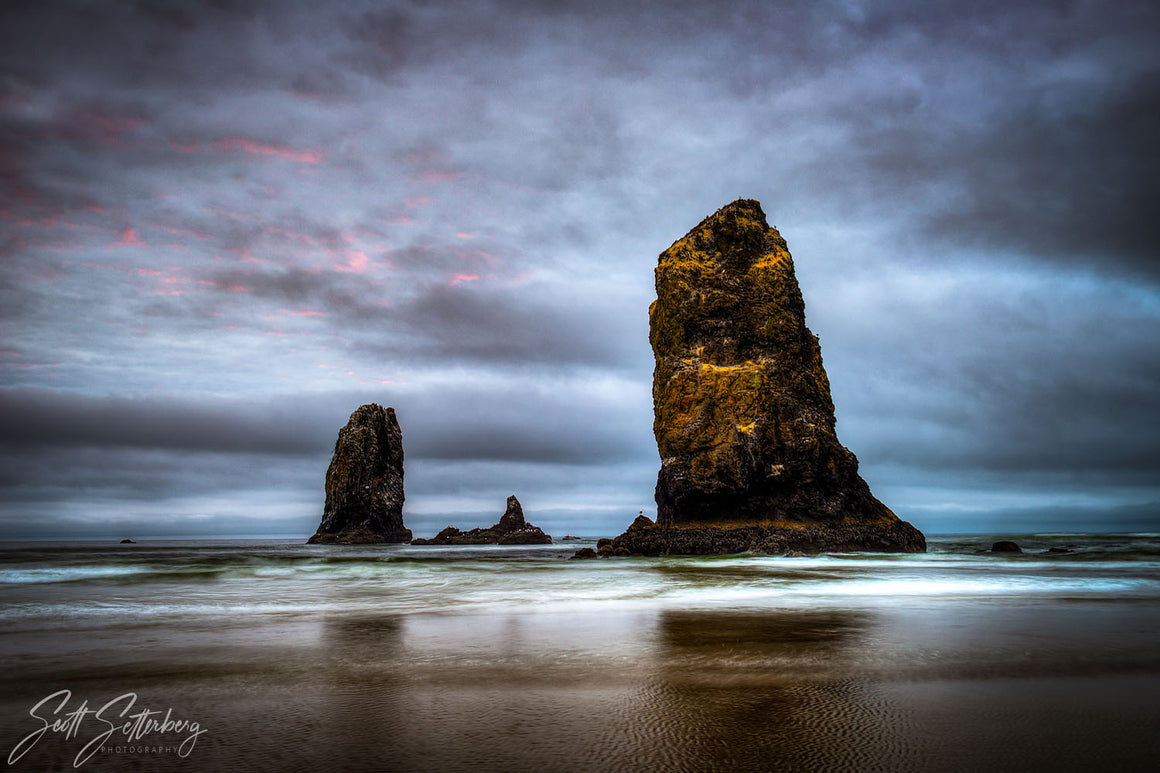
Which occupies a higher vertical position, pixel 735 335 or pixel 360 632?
pixel 735 335

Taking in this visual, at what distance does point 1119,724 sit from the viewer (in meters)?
3.56

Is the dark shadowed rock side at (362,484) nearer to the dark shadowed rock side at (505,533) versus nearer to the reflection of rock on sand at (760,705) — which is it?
the dark shadowed rock side at (505,533)

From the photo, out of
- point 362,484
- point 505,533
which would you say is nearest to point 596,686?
point 362,484

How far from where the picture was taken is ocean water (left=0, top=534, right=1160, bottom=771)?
3.12m

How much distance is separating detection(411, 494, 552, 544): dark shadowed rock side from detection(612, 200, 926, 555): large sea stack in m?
52.3

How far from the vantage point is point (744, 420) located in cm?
3528

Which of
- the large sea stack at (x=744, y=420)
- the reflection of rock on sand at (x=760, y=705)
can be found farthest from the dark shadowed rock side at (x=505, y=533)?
the reflection of rock on sand at (x=760, y=705)

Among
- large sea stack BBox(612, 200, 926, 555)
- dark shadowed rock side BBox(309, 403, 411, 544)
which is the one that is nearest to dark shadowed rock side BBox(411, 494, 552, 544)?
dark shadowed rock side BBox(309, 403, 411, 544)

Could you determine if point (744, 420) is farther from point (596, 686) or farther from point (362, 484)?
point (362, 484)

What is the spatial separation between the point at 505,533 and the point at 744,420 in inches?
2371

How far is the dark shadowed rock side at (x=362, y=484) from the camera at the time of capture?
7994 cm

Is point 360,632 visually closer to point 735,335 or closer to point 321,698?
point 321,698

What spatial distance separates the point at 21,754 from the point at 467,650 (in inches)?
145

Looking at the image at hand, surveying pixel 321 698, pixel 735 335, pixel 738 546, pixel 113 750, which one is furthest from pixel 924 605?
pixel 735 335
